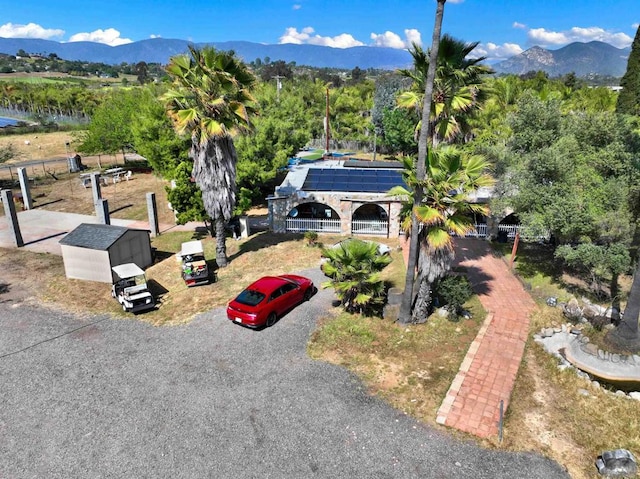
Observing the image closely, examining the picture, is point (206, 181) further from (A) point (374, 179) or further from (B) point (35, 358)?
(A) point (374, 179)

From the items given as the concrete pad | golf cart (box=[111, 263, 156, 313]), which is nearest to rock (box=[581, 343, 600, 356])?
golf cart (box=[111, 263, 156, 313])

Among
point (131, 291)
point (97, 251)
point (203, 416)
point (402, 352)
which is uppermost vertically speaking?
point (97, 251)

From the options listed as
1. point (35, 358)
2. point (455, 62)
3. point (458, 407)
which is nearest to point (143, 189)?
point (35, 358)

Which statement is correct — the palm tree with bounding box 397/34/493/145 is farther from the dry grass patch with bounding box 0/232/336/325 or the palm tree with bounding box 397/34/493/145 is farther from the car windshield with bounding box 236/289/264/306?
the dry grass patch with bounding box 0/232/336/325

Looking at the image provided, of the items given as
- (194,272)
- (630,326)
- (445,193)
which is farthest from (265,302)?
(630,326)

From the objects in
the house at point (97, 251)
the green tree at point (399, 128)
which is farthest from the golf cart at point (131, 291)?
the green tree at point (399, 128)

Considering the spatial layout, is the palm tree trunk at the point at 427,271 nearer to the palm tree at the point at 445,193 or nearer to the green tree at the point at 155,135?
the palm tree at the point at 445,193

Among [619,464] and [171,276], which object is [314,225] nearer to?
[171,276]
